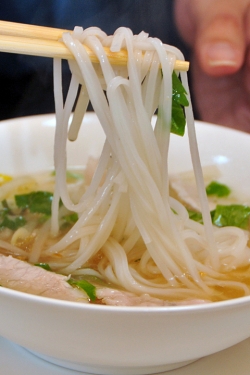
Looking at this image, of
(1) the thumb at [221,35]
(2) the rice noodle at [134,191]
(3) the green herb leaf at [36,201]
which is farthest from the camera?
(1) the thumb at [221,35]

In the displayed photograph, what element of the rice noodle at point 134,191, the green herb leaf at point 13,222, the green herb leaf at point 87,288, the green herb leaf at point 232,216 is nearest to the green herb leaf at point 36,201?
the green herb leaf at point 13,222

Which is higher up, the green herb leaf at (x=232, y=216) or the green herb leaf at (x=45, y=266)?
A: the green herb leaf at (x=232, y=216)

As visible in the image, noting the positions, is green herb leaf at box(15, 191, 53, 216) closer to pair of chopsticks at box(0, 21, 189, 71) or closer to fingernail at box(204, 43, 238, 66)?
pair of chopsticks at box(0, 21, 189, 71)

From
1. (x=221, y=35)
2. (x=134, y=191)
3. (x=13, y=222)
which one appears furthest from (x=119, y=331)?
(x=221, y=35)

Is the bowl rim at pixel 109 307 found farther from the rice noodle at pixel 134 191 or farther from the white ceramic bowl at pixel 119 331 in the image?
the rice noodle at pixel 134 191

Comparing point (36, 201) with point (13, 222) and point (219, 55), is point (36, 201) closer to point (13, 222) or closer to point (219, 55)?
point (13, 222)

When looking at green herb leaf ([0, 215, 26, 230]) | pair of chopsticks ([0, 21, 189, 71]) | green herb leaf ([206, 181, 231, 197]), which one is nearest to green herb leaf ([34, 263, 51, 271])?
green herb leaf ([0, 215, 26, 230])

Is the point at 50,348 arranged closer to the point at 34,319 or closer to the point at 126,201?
the point at 34,319
